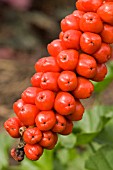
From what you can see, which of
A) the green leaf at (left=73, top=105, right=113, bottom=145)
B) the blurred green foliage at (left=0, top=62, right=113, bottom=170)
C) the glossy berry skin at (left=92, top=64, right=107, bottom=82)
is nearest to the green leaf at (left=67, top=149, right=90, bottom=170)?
the blurred green foliage at (left=0, top=62, right=113, bottom=170)

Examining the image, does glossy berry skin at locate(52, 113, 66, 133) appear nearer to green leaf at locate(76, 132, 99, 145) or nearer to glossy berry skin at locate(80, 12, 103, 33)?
glossy berry skin at locate(80, 12, 103, 33)

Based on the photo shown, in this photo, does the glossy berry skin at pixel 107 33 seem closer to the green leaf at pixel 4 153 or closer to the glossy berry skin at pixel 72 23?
the glossy berry skin at pixel 72 23

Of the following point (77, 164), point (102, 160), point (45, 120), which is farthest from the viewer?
point (77, 164)

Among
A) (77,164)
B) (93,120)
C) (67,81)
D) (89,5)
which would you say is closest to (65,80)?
(67,81)

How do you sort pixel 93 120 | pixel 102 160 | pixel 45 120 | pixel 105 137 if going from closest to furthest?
pixel 45 120 < pixel 102 160 < pixel 105 137 < pixel 93 120

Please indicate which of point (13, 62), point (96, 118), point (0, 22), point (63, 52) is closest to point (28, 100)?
point (63, 52)

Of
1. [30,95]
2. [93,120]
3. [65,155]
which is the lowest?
[65,155]

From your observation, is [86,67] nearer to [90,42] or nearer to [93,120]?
[90,42]
